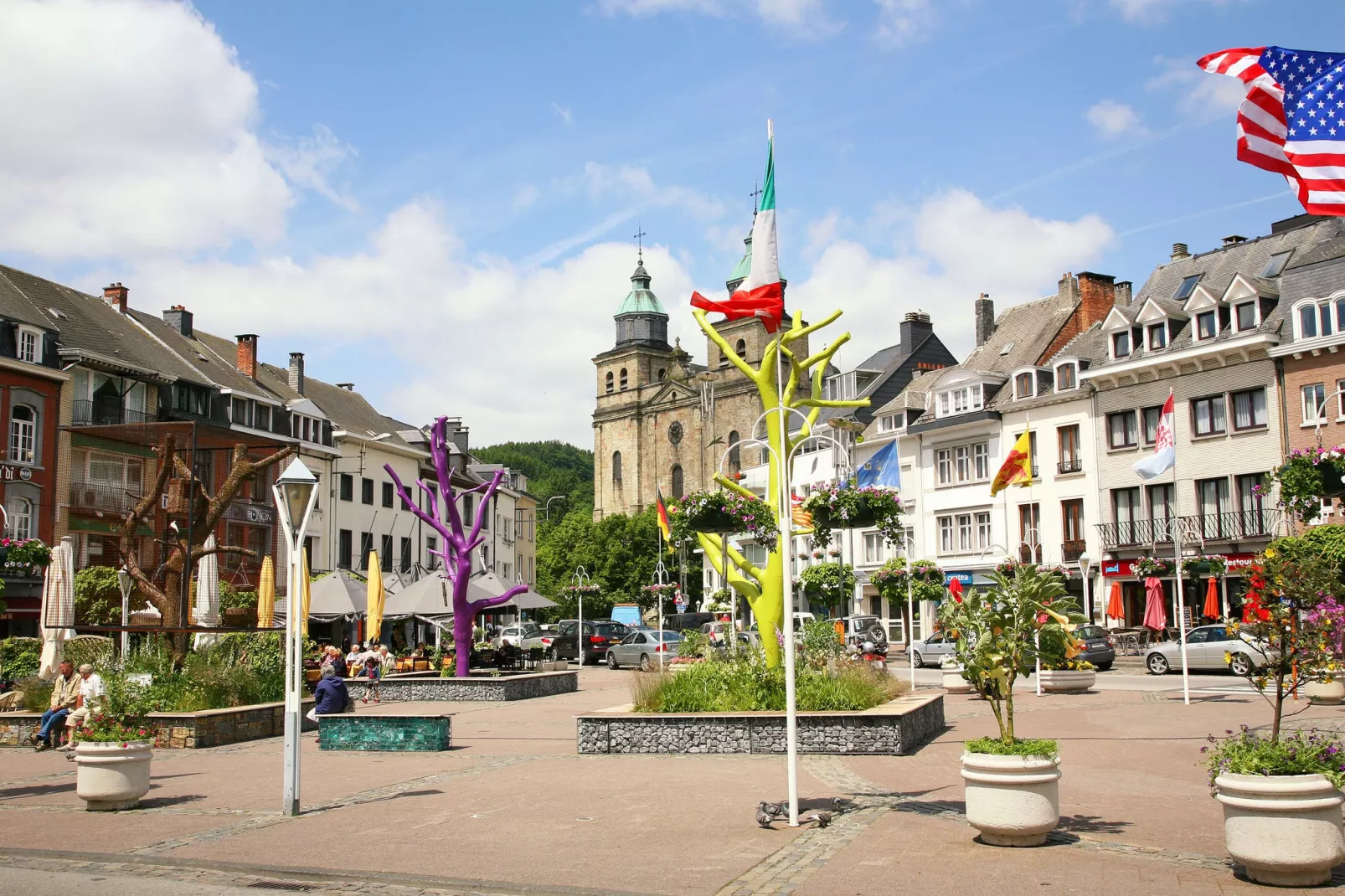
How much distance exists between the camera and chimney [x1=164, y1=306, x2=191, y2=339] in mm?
51844

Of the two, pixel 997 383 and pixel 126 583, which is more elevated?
pixel 997 383

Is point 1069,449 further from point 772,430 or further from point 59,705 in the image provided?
point 59,705

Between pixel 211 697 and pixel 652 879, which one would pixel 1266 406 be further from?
pixel 652 879

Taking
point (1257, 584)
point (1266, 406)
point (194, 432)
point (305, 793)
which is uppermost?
point (1266, 406)

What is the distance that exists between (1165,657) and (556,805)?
23.6 metres

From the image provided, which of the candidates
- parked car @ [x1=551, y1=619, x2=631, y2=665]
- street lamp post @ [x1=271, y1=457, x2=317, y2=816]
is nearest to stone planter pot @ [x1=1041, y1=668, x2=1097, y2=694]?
street lamp post @ [x1=271, y1=457, x2=317, y2=816]

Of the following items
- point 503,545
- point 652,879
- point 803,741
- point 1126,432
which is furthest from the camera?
point 503,545

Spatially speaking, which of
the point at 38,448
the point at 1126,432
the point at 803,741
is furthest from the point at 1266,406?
the point at 38,448

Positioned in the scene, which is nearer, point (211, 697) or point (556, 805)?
point (556, 805)

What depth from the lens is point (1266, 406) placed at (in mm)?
38688

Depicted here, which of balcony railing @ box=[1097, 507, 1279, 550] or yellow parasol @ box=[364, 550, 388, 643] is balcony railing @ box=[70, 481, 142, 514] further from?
balcony railing @ box=[1097, 507, 1279, 550]

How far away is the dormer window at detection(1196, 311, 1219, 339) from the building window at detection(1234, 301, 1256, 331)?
72 centimetres

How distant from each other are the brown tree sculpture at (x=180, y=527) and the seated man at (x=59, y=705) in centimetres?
252

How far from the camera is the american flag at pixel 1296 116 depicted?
10.6m
